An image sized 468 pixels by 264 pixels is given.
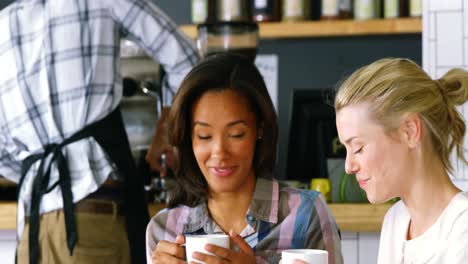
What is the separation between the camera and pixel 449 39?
8.00 ft

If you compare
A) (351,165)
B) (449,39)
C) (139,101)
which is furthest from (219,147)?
(139,101)

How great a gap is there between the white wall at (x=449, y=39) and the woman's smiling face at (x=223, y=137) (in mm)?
966

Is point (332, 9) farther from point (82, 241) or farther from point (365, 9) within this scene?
point (82, 241)

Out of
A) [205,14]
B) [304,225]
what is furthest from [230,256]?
[205,14]

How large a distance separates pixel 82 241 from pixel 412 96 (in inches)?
48.8

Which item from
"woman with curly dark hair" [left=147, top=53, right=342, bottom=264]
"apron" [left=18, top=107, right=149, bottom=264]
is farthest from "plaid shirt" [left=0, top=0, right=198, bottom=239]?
"woman with curly dark hair" [left=147, top=53, right=342, bottom=264]

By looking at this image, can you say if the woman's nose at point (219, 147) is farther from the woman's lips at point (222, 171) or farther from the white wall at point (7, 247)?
the white wall at point (7, 247)

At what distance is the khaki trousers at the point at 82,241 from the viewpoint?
7.77 feet

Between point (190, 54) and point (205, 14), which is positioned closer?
point (190, 54)

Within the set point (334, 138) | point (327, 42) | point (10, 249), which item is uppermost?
point (327, 42)

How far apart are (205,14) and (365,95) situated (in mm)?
2254

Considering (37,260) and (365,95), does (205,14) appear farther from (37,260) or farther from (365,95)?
(365,95)

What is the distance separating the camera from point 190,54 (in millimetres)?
2494

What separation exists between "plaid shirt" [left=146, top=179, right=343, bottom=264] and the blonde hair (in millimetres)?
299
